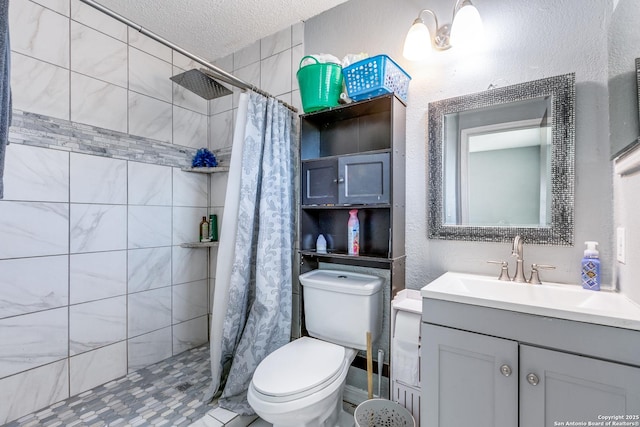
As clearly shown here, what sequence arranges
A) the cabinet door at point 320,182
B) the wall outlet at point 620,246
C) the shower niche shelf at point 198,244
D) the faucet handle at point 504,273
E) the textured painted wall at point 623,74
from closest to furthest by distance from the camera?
the textured painted wall at point 623,74 < the wall outlet at point 620,246 < the faucet handle at point 504,273 < the cabinet door at point 320,182 < the shower niche shelf at point 198,244

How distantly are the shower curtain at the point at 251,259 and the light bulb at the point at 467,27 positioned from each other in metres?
1.06

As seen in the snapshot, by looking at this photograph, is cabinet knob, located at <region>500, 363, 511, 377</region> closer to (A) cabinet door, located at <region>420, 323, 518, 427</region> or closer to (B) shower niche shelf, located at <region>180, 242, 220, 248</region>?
(A) cabinet door, located at <region>420, 323, 518, 427</region>

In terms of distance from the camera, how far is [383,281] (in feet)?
5.49

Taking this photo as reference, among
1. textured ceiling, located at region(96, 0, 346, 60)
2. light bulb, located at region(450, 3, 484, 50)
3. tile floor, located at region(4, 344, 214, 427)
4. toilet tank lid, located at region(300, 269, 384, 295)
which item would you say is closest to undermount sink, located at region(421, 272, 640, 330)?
toilet tank lid, located at region(300, 269, 384, 295)

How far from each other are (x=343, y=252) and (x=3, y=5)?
169 cm

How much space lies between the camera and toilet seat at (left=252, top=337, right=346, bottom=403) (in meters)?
1.21

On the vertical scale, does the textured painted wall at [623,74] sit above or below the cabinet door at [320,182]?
above

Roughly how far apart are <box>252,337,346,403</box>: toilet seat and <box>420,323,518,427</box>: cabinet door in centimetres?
44

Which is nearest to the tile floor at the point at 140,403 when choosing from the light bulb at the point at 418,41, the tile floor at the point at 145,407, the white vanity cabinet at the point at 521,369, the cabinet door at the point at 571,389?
the tile floor at the point at 145,407

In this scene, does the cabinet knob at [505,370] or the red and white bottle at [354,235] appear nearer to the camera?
the cabinet knob at [505,370]

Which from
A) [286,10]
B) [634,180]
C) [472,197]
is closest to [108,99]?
[286,10]

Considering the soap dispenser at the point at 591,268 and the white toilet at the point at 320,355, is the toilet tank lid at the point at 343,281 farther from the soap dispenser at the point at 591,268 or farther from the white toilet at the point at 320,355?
the soap dispenser at the point at 591,268

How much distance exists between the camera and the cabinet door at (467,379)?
992mm

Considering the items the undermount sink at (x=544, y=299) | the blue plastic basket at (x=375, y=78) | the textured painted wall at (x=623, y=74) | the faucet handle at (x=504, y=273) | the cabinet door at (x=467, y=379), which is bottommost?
the cabinet door at (x=467, y=379)
